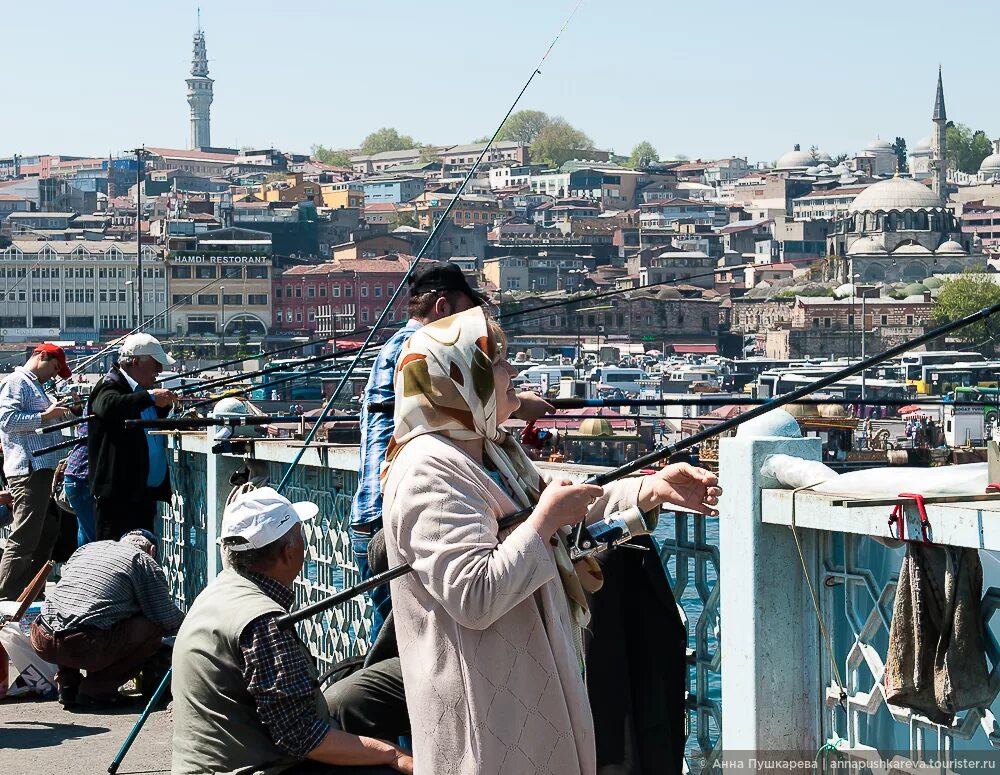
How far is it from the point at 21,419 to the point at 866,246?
80.9 metres

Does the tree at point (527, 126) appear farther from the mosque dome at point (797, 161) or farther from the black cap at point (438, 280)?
the black cap at point (438, 280)

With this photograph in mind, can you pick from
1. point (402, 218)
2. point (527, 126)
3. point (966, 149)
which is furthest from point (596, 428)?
point (527, 126)

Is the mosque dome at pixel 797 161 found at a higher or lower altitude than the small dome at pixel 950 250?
higher

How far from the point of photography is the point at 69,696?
3.98m

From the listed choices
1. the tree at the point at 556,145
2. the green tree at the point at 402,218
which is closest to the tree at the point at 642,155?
the tree at the point at 556,145

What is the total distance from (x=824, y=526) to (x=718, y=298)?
79.7 m

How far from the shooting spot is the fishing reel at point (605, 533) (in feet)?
6.83

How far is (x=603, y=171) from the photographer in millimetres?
107062

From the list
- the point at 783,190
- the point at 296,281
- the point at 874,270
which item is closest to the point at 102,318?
the point at 296,281

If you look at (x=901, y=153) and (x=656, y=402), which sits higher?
(x=901, y=153)

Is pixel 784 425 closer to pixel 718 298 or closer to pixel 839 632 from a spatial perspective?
pixel 839 632

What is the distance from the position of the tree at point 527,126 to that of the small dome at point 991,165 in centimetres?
3570

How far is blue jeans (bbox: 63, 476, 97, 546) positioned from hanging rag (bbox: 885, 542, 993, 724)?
2.85 metres

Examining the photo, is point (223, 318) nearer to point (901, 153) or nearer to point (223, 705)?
point (901, 153)
